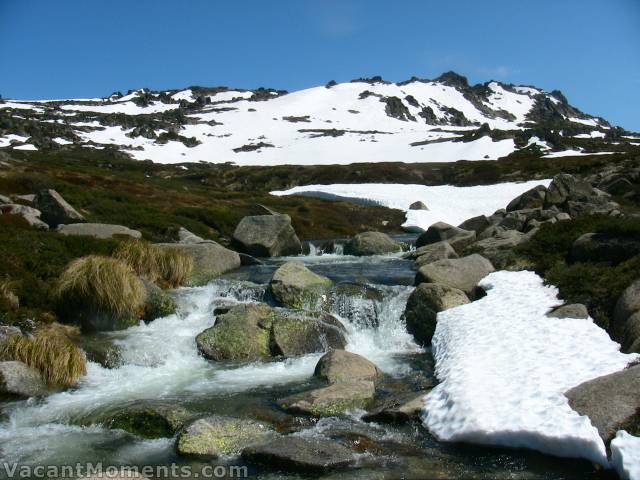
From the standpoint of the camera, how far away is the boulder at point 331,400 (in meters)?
9.67

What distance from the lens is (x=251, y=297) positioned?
713 inches

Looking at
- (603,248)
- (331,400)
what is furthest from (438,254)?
(331,400)

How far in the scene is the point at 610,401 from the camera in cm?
796

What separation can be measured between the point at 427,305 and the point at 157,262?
10097mm

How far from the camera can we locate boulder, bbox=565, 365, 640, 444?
754 cm

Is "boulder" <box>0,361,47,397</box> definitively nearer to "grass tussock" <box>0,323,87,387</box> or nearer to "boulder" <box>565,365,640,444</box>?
"grass tussock" <box>0,323,87,387</box>

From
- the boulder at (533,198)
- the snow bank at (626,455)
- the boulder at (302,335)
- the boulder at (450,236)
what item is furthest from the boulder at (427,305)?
the boulder at (533,198)

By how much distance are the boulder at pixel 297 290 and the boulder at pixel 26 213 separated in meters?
11.5

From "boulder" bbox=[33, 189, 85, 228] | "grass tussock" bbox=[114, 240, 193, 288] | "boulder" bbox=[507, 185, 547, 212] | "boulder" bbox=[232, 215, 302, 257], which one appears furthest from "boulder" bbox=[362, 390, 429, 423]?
"boulder" bbox=[507, 185, 547, 212]

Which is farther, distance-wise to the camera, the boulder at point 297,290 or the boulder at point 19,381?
the boulder at point 297,290

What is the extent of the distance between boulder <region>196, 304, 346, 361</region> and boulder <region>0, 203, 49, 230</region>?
471 inches

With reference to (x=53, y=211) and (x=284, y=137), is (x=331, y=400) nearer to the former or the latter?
(x=53, y=211)

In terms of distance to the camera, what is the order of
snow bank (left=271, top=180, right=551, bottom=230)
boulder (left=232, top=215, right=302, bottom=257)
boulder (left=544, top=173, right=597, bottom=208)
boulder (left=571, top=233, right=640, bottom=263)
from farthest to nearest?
1. snow bank (left=271, top=180, right=551, bottom=230)
2. boulder (left=544, top=173, right=597, bottom=208)
3. boulder (left=232, top=215, right=302, bottom=257)
4. boulder (left=571, top=233, right=640, bottom=263)

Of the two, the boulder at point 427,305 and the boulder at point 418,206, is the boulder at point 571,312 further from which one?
the boulder at point 418,206
